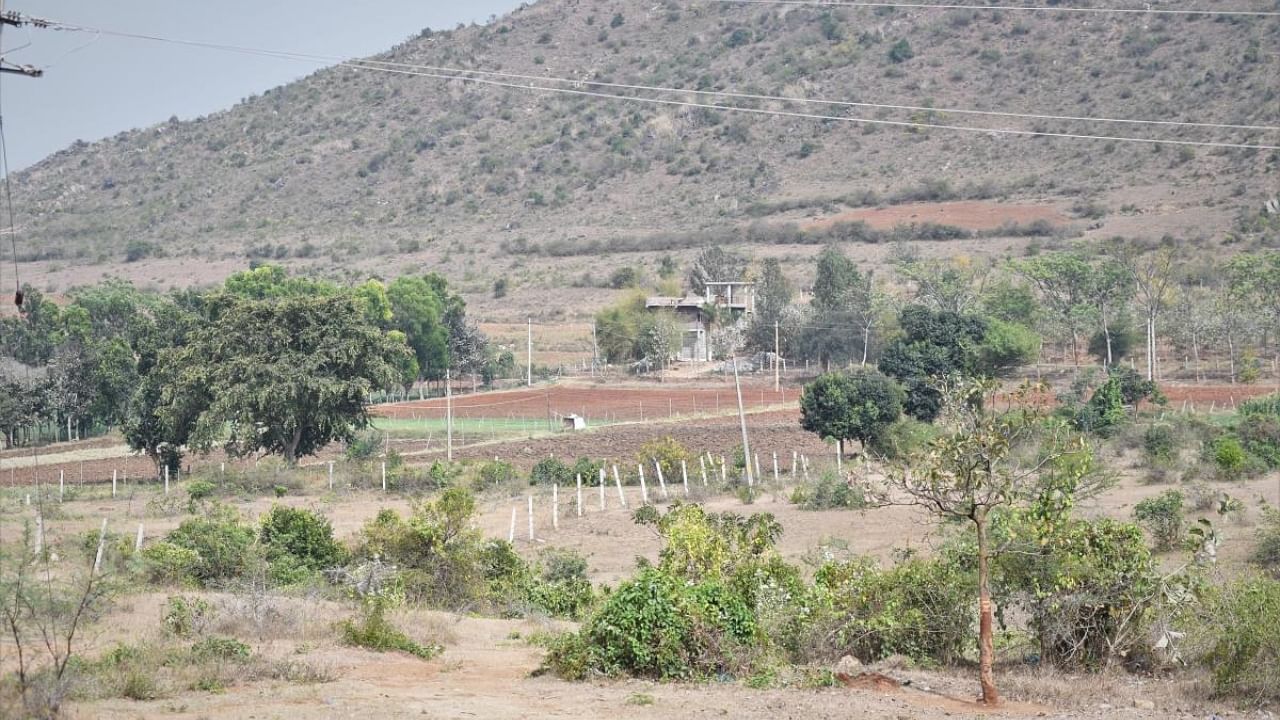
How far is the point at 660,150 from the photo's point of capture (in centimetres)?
14775

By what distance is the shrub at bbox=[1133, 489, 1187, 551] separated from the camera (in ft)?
88.5

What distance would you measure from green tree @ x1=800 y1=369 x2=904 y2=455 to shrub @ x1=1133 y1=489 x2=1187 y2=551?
63.4ft

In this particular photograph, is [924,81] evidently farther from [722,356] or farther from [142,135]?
[142,135]

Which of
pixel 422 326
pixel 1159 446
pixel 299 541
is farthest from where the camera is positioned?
pixel 422 326

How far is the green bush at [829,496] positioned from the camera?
3591 cm

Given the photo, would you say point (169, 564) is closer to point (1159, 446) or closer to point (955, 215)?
point (1159, 446)

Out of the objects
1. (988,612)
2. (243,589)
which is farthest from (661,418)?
(988,612)

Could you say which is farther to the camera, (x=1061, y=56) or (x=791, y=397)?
(x=1061, y=56)

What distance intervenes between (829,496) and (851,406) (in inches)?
464

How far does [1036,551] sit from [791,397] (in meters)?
53.0

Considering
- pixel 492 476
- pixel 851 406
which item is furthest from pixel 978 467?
pixel 851 406

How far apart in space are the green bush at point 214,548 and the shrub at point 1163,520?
57.1ft

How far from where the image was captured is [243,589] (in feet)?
61.2

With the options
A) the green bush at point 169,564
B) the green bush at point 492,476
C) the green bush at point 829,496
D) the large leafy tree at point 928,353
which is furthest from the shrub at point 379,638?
the large leafy tree at point 928,353
